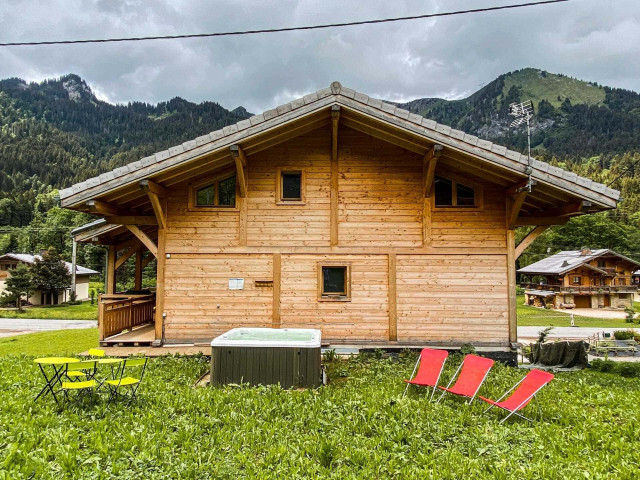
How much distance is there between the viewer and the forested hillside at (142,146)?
61.9 meters

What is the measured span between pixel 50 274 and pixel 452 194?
37158mm

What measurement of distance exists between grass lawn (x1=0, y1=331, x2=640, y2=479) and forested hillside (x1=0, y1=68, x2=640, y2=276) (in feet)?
23.6

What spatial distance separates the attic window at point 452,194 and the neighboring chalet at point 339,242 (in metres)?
0.03

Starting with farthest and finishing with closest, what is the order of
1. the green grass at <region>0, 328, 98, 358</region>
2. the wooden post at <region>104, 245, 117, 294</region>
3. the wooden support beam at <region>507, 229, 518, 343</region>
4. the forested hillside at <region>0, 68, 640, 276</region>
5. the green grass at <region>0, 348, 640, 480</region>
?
the forested hillside at <region>0, 68, 640, 276</region>, the wooden post at <region>104, 245, 117, 294</region>, the green grass at <region>0, 328, 98, 358</region>, the wooden support beam at <region>507, 229, 518, 343</region>, the green grass at <region>0, 348, 640, 480</region>

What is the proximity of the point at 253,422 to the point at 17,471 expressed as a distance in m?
2.43

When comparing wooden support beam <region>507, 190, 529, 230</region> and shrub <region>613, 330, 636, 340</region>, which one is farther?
shrub <region>613, 330, 636, 340</region>

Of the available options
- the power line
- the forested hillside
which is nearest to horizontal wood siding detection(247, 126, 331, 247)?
the power line

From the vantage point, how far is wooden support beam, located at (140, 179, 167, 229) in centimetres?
896

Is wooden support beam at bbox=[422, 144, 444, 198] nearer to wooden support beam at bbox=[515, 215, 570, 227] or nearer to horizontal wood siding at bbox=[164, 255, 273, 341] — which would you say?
wooden support beam at bbox=[515, 215, 570, 227]

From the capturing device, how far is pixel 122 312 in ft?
35.2

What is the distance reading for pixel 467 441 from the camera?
4.67m

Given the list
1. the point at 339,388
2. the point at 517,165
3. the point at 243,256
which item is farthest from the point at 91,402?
the point at 517,165

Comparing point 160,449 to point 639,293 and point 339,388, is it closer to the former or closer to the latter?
point 339,388

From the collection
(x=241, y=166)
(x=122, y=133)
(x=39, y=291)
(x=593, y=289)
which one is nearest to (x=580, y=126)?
(x=593, y=289)
